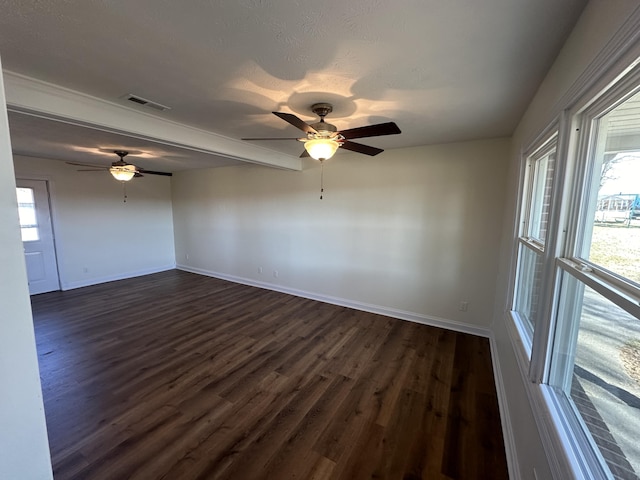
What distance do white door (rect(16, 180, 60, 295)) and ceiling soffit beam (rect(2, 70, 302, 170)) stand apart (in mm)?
3831

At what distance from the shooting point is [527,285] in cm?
227

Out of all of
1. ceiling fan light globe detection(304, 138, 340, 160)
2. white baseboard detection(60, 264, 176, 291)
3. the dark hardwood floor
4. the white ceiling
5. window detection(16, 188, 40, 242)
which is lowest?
the dark hardwood floor

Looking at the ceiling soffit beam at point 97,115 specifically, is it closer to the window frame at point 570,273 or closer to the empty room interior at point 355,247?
the empty room interior at point 355,247

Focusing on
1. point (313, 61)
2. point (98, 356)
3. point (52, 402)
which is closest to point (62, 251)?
point (98, 356)

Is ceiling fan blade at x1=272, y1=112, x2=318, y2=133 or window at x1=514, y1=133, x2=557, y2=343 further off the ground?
ceiling fan blade at x1=272, y1=112, x2=318, y2=133

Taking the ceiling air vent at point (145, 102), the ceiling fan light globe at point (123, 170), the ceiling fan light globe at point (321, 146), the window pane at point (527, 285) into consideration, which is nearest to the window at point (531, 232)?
the window pane at point (527, 285)

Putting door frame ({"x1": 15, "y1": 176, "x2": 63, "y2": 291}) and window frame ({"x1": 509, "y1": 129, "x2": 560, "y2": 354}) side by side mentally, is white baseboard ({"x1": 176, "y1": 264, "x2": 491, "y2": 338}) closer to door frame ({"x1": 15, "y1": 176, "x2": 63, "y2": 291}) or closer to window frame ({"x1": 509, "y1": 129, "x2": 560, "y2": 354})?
window frame ({"x1": 509, "y1": 129, "x2": 560, "y2": 354})

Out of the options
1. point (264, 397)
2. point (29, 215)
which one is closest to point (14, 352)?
point (264, 397)

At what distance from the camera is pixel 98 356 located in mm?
2887

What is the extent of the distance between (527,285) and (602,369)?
138 cm

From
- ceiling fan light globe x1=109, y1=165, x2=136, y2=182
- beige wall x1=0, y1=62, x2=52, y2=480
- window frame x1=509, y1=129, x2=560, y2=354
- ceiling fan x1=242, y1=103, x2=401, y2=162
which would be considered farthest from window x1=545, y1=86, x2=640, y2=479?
ceiling fan light globe x1=109, y1=165, x2=136, y2=182

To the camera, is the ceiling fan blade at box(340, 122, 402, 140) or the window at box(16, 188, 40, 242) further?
the window at box(16, 188, 40, 242)

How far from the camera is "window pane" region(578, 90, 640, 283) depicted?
911 mm

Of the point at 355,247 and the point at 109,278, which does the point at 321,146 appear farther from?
the point at 109,278
